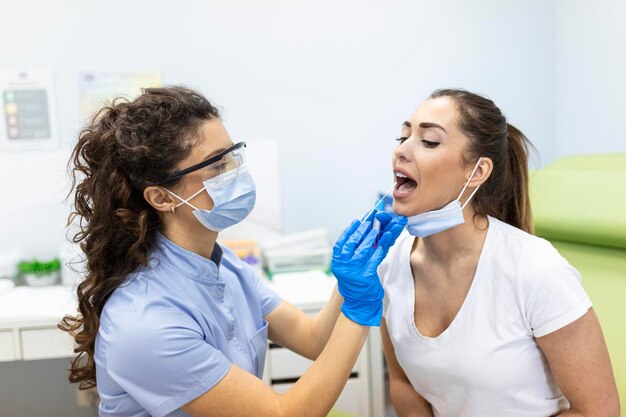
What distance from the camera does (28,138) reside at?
2.44 m

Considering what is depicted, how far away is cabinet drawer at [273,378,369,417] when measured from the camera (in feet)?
6.92

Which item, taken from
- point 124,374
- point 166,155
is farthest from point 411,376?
point 166,155

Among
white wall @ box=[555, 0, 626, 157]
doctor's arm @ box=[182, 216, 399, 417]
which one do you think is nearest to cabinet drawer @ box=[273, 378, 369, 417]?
doctor's arm @ box=[182, 216, 399, 417]

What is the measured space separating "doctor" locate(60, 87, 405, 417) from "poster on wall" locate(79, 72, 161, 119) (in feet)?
4.11

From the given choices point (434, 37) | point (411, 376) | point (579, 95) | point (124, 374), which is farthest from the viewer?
point (434, 37)

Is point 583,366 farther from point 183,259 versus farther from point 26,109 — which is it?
point 26,109

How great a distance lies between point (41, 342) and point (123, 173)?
1.04m

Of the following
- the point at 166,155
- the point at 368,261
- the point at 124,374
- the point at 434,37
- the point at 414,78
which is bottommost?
the point at 124,374

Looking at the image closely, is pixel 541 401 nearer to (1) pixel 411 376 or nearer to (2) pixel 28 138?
(1) pixel 411 376

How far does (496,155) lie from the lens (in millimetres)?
1332

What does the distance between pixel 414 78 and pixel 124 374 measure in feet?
6.33

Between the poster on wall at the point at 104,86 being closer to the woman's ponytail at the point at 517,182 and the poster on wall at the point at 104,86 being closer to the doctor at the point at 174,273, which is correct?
the doctor at the point at 174,273

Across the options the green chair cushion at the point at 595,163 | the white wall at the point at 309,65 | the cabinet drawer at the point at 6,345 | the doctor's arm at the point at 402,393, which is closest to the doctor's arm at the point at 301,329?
the doctor's arm at the point at 402,393

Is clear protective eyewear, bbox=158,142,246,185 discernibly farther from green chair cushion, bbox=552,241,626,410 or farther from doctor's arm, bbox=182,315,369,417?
green chair cushion, bbox=552,241,626,410
